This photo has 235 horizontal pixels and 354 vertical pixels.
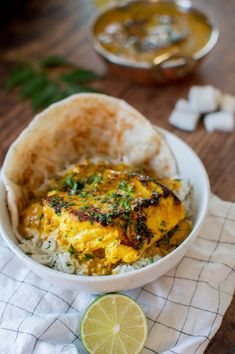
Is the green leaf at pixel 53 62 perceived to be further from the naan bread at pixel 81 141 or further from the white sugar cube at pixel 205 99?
the naan bread at pixel 81 141

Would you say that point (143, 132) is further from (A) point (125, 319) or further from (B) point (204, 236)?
(A) point (125, 319)

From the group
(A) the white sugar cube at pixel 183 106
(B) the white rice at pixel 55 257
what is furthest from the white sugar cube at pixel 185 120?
(B) the white rice at pixel 55 257

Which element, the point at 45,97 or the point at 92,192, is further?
the point at 45,97

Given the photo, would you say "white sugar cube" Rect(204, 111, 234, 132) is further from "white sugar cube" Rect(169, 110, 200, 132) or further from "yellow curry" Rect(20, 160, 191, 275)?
"yellow curry" Rect(20, 160, 191, 275)

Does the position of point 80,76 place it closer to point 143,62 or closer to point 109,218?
point 143,62

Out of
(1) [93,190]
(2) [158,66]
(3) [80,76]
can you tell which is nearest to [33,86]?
(3) [80,76]

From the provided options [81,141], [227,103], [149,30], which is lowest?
[227,103]

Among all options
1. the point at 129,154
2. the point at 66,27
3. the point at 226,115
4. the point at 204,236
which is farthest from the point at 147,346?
the point at 66,27
